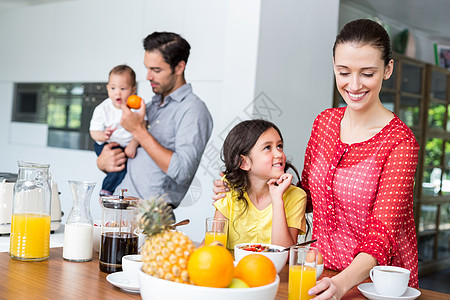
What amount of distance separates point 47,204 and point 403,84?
14.5 ft

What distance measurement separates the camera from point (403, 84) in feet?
17.1

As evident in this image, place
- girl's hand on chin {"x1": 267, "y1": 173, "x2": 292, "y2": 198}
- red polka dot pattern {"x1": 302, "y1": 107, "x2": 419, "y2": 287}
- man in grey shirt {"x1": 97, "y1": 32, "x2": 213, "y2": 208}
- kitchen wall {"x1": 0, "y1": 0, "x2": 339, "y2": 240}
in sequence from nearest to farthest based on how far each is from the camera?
red polka dot pattern {"x1": 302, "y1": 107, "x2": 419, "y2": 287}
girl's hand on chin {"x1": 267, "y1": 173, "x2": 292, "y2": 198}
kitchen wall {"x1": 0, "y1": 0, "x2": 339, "y2": 240}
man in grey shirt {"x1": 97, "y1": 32, "x2": 213, "y2": 208}

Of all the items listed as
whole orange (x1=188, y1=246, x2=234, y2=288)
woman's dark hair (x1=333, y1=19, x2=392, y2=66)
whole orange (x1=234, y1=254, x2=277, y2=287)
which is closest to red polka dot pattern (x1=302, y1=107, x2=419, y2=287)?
woman's dark hair (x1=333, y1=19, x2=392, y2=66)

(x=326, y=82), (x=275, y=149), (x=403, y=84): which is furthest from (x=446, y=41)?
(x=275, y=149)

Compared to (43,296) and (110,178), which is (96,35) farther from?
(43,296)

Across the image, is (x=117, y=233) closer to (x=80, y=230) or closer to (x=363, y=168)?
(x=80, y=230)

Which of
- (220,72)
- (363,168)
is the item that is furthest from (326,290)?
(220,72)

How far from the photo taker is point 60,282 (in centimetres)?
126

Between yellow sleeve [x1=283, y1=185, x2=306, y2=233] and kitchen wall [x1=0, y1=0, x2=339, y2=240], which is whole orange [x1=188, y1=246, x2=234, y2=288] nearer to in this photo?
yellow sleeve [x1=283, y1=185, x2=306, y2=233]

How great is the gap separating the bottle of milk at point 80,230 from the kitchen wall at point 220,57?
1958mm

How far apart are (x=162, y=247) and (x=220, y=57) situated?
266 cm

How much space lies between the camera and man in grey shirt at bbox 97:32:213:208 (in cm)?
362

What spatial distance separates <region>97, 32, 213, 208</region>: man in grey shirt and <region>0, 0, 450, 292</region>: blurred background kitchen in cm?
7

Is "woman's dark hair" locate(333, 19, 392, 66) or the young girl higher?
"woman's dark hair" locate(333, 19, 392, 66)
